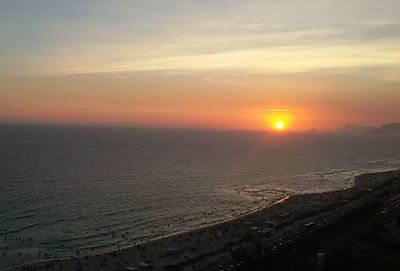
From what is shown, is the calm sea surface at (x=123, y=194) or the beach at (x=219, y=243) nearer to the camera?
the beach at (x=219, y=243)

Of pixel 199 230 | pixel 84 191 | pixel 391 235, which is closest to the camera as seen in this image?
pixel 391 235

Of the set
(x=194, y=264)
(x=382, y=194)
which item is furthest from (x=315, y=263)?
(x=382, y=194)

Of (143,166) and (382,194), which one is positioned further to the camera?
(143,166)

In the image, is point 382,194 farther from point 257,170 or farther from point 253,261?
point 257,170

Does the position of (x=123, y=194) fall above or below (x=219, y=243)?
above

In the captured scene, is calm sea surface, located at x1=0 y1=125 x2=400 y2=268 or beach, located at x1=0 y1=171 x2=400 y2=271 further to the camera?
calm sea surface, located at x1=0 y1=125 x2=400 y2=268

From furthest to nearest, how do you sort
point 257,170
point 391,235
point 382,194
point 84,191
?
point 257,170, point 84,191, point 382,194, point 391,235

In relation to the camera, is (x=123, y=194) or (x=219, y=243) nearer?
(x=219, y=243)
